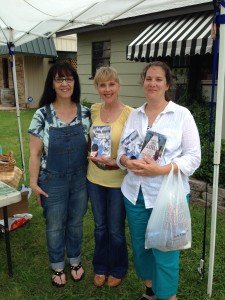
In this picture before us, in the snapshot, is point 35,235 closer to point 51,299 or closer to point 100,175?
point 51,299

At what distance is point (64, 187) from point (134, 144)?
2.50 ft

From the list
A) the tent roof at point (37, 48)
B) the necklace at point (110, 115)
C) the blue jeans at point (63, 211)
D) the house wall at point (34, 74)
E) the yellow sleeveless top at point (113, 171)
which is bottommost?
the blue jeans at point (63, 211)

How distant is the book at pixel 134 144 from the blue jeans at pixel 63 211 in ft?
1.90

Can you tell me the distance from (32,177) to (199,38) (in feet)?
12.5

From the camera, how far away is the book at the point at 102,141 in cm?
235

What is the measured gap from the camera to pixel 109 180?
2.43 meters

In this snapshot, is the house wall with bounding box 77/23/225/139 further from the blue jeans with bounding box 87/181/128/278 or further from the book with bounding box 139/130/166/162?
the book with bounding box 139/130/166/162

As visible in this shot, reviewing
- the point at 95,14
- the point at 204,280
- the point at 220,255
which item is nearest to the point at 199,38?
the point at 95,14

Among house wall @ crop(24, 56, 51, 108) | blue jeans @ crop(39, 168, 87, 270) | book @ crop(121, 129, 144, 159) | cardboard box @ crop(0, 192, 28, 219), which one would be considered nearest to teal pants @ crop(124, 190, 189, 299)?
book @ crop(121, 129, 144, 159)

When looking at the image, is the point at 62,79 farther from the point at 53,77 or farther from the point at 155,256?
the point at 155,256

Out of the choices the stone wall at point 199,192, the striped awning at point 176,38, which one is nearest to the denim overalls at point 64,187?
the stone wall at point 199,192

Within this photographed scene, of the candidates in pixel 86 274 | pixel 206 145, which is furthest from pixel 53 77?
pixel 206 145

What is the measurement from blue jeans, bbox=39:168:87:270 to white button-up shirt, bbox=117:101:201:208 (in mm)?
611

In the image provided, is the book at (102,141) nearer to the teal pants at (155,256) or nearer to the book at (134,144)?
the book at (134,144)
